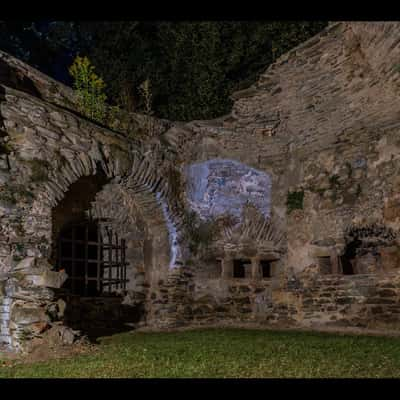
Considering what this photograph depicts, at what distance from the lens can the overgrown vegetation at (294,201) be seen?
864cm

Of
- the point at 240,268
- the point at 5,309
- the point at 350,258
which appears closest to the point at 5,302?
the point at 5,309

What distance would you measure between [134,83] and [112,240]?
33.8 feet

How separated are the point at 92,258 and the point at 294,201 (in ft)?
12.2

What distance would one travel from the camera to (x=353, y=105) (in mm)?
8203

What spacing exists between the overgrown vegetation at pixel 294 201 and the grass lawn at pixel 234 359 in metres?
2.69

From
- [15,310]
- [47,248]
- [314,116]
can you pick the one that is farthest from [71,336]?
[314,116]

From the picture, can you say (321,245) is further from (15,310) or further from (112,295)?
(15,310)

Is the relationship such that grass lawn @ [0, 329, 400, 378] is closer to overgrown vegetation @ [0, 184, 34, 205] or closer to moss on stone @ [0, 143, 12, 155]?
overgrown vegetation @ [0, 184, 34, 205]

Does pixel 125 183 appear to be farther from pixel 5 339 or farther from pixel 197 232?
pixel 5 339

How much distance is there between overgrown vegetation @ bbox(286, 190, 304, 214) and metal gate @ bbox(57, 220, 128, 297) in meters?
3.06

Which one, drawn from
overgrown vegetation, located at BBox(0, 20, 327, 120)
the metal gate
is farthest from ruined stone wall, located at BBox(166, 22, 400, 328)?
overgrown vegetation, located at BBox(0, 20, 327, 120)

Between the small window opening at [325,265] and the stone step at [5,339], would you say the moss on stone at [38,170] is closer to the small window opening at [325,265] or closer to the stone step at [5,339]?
the stone step at [5,339]

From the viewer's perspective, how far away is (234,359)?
4.66 meters

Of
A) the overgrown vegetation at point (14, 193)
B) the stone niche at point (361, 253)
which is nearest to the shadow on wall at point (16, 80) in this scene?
the overgrown vegetation at point (14, 193)
